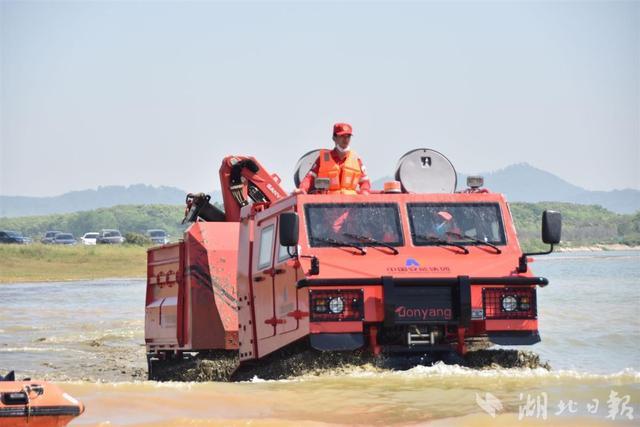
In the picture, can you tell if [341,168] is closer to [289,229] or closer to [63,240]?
[289,229]

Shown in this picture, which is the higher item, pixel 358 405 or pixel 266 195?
pixel 266 195

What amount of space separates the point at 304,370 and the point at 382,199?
1755mm

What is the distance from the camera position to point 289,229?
1225cm

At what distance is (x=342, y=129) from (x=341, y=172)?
43 cm

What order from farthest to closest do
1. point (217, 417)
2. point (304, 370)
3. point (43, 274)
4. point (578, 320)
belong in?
point (43, 274) → point (578, 320) → point (304, 370) → point (217, 417)

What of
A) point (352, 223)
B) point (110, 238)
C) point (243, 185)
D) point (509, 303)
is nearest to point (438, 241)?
point (352, 223)

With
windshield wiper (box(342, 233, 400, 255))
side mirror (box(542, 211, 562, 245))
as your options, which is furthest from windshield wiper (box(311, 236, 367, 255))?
side mirror (box(542, 211, 562, 245))

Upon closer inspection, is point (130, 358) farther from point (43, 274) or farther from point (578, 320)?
point (43, 274)

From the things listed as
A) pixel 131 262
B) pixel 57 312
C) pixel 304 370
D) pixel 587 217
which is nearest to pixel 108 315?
pixel 57 312

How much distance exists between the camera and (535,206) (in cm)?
8844

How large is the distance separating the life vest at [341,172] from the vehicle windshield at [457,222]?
34.7 inches

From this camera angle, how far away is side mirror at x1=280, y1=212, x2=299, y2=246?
12.2 metres

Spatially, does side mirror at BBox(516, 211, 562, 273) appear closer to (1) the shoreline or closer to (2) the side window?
(2) the side window

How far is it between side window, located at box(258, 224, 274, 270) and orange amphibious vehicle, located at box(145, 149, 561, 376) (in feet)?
0.06
